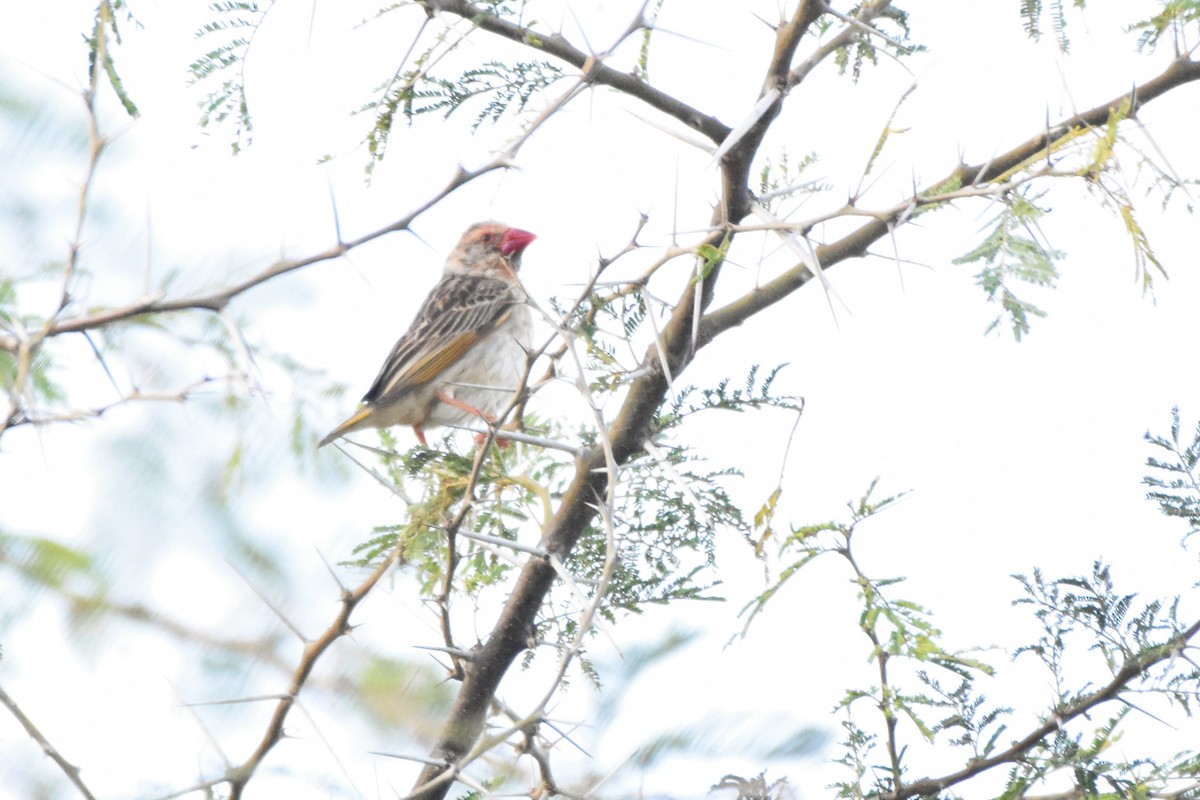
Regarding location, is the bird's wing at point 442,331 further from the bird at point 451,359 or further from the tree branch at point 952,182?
the tree branch at point 952,182

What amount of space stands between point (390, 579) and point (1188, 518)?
6.70 ft

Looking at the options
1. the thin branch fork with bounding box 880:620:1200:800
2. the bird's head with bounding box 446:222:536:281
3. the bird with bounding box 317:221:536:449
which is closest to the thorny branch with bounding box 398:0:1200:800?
the thin branch fork with bounding box 880:620:1200:800

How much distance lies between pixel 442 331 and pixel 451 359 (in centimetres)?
29

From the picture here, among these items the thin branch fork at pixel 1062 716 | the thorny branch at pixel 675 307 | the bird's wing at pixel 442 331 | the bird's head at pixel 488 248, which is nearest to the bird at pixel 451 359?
the bird's wing at pixel 442 331

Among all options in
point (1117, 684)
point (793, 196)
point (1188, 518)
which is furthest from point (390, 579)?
point (1188, 518)

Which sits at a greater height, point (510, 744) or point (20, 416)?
point (20, 416)

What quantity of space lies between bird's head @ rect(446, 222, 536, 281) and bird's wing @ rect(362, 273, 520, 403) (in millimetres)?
546

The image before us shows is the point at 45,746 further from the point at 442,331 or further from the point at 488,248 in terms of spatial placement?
the point at 488,248

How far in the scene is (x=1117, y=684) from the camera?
3.09 metres

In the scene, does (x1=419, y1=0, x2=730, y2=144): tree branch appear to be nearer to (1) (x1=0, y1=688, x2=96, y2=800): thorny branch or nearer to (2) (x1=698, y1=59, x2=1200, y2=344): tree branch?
(2) (x1=698, y1=59, x2=1200, y2=344): tree branch

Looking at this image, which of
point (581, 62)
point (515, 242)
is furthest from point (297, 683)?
point (515, 242)

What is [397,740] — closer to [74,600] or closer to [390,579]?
[390,579]

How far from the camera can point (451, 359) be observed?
747cm

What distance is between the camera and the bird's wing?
7.21 meters
